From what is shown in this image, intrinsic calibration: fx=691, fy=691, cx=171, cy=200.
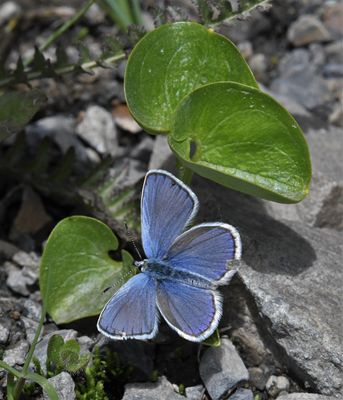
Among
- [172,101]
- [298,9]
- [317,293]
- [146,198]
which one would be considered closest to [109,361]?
[146,198]

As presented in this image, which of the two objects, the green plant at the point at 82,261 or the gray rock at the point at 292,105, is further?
the gray rock at the point at 292,105

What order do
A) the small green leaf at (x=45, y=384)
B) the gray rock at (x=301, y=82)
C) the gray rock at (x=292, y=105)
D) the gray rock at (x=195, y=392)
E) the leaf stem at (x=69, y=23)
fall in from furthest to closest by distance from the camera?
the gray rock at (x=301, y=82), the gray rock at (x=292, y=105), the leaf stem at (x=69, y=23), the gray rock at (x=195, y=392), the small green leaf at (x=45, y=384)

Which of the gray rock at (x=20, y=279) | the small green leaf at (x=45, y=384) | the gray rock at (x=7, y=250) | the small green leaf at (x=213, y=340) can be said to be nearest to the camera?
the small green leaf at (x=45, y=384)

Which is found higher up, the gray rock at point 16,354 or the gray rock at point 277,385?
the gray rock at point 16,354

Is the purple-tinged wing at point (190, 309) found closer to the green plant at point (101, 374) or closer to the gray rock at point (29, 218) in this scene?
the green plant at point (101, 374)

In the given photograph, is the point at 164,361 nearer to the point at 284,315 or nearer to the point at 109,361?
the point at 109,361

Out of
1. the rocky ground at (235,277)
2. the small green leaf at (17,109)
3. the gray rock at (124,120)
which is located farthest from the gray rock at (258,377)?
the gray rock at (124,120)

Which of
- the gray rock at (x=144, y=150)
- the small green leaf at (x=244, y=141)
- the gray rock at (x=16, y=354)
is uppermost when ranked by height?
the small green leaf at (x=244, y=141)

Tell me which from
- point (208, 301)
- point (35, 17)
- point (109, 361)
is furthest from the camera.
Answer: point (35, 17)
